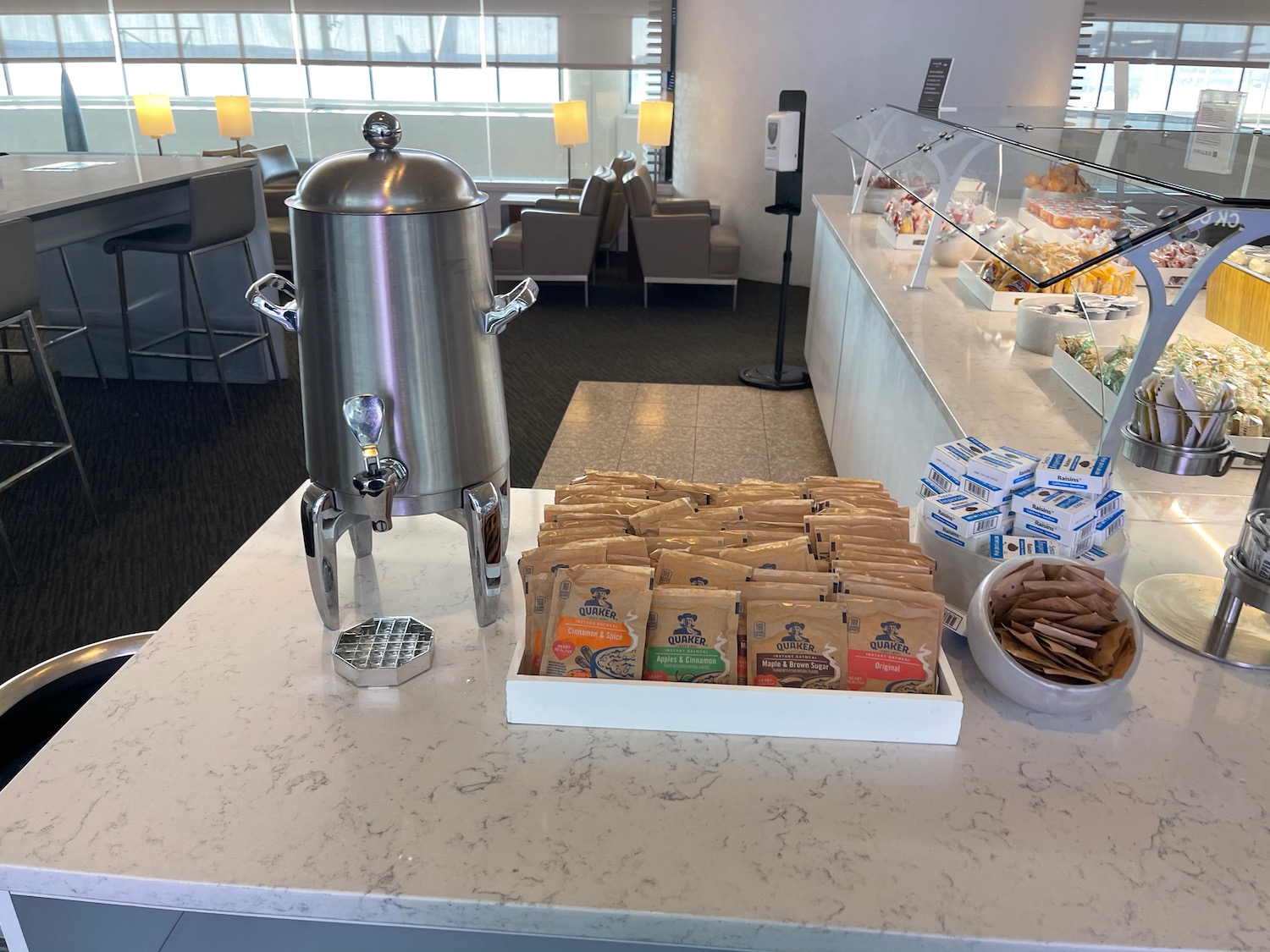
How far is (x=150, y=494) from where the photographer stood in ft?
11.6

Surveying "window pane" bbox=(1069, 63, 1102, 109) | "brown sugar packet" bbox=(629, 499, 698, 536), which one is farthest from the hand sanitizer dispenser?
"window pane" bbox=(1069, 63, 1102, 109)

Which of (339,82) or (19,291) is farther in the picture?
(339,82)

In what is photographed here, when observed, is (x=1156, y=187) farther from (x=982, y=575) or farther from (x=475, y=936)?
(x=475, y=936)

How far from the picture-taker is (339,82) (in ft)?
27.3

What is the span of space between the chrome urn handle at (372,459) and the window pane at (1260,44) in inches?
357

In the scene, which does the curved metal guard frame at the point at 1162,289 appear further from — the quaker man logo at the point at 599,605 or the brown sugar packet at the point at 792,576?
the quaker man logo at the point at 599,605

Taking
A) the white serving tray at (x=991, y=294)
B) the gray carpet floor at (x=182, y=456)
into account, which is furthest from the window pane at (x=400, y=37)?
the white serving tray at (x=991, y=294)

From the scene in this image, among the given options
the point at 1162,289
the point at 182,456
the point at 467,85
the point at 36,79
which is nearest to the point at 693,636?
the point at 1162,289

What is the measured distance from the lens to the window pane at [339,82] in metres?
8.25

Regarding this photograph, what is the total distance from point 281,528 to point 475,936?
69cm

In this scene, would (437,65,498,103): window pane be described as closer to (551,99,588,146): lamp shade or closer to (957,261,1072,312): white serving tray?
(551,99,588,146): lamp shade

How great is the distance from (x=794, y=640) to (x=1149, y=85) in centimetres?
859

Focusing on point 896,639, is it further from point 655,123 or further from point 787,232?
point 655,123

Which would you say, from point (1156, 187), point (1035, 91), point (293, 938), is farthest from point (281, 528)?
point (1035, 91)
